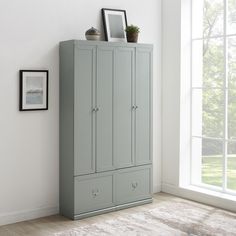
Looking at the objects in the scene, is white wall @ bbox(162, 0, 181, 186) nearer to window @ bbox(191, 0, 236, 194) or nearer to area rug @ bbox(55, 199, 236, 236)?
window @ bbox(191, 0, 236, 194)

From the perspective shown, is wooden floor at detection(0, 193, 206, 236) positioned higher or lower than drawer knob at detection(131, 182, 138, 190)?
lower

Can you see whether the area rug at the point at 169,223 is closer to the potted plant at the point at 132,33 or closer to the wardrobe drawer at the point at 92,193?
the wardrobe drawer at the point at 92,193

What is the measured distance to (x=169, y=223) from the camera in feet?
14.7

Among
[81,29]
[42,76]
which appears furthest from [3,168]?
[81,29]

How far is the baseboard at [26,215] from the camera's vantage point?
448 cm

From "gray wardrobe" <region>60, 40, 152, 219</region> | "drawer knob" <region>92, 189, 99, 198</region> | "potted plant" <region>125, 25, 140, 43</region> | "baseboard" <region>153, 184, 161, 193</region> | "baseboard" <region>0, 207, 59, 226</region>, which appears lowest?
"baseboard" <region>0, 207, 59, 226</region>

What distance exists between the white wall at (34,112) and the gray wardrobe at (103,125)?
12 cm

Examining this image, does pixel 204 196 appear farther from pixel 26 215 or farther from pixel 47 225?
pixel 26 215

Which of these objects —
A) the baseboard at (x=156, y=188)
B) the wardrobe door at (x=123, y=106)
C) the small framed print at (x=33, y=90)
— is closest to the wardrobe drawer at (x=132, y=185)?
the wardrobe door at (x=123, y=106)

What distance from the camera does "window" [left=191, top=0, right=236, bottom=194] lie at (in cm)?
516

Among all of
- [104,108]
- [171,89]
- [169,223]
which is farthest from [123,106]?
[169,223]

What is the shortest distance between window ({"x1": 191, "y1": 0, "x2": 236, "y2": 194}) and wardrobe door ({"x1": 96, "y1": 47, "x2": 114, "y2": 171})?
1311 mm

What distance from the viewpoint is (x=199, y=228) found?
432 centimetres

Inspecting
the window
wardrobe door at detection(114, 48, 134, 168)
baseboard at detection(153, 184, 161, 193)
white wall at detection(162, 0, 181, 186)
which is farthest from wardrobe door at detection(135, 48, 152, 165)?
the window
